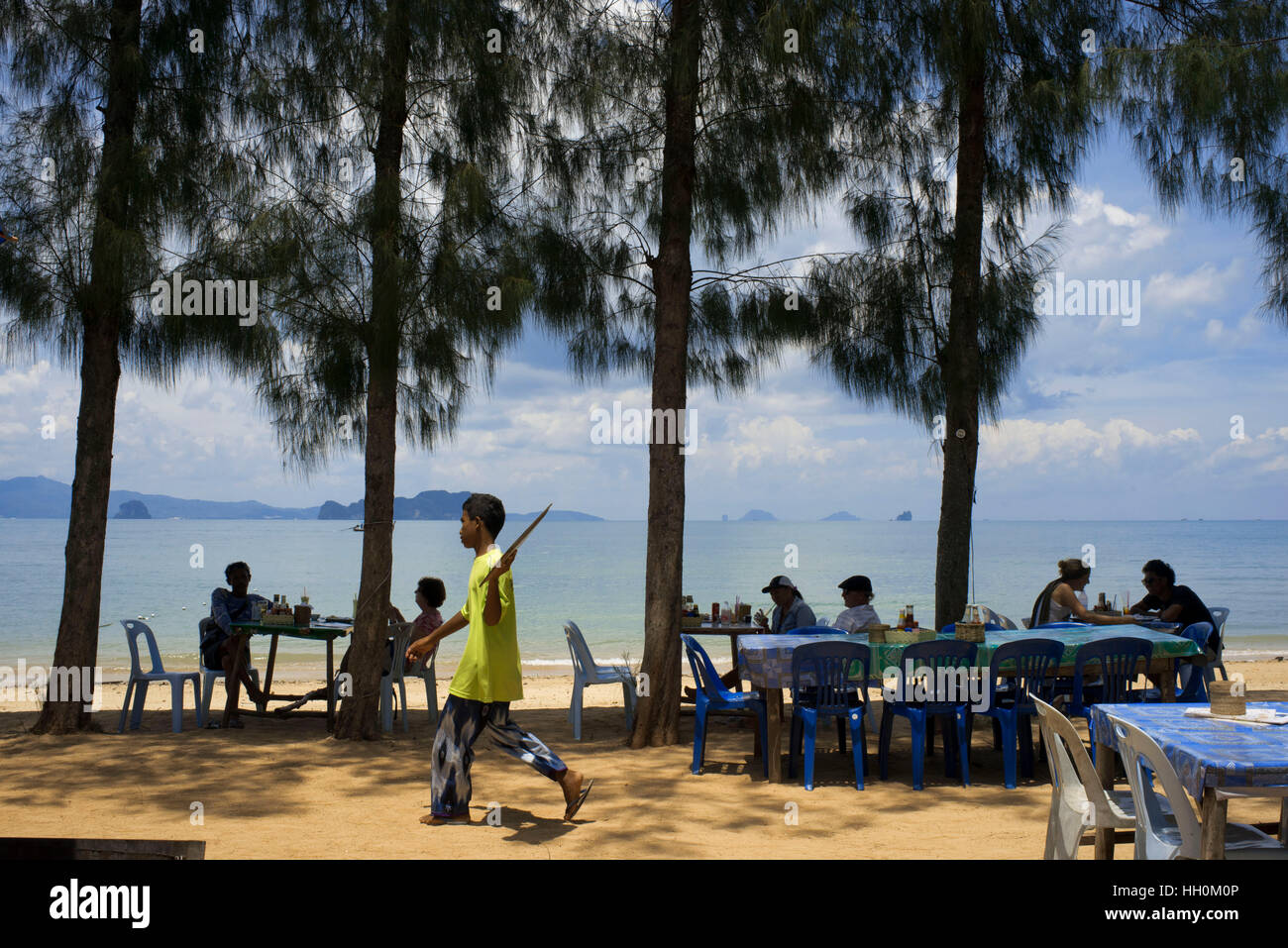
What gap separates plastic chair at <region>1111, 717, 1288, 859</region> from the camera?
3.10 m

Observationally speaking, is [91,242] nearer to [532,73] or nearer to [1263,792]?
[532,73]

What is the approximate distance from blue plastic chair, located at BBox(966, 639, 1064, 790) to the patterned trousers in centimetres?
248

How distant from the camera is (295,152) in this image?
7.97 meters

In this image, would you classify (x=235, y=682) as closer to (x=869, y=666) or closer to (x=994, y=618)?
(x=869, y=666)

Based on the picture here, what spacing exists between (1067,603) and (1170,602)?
1098 mm

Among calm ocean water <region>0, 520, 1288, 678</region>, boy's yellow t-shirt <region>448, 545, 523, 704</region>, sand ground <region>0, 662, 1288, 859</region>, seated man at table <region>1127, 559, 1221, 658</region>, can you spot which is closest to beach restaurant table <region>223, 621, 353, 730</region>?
sand ground <region>0, 662, 1288, 859</region>

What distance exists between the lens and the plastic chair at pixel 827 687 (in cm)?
596

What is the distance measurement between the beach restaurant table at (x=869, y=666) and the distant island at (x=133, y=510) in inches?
4461

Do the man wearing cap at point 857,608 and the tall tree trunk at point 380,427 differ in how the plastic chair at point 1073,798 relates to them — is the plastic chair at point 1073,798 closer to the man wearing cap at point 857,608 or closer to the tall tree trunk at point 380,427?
the man wearing cap at point 857,608

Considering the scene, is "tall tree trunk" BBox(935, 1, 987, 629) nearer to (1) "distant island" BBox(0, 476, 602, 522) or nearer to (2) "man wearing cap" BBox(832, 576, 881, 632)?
(2) "man wearing cap" BBox(832, 576, 881, 632)

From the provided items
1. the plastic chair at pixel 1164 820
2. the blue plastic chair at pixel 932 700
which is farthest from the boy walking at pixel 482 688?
the plastic chair at pixel 1164 820

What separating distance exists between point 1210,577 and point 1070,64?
44.1 metres

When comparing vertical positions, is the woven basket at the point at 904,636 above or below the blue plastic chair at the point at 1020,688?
above

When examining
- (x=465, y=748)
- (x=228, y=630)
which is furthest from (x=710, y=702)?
(x=228, y=630)
